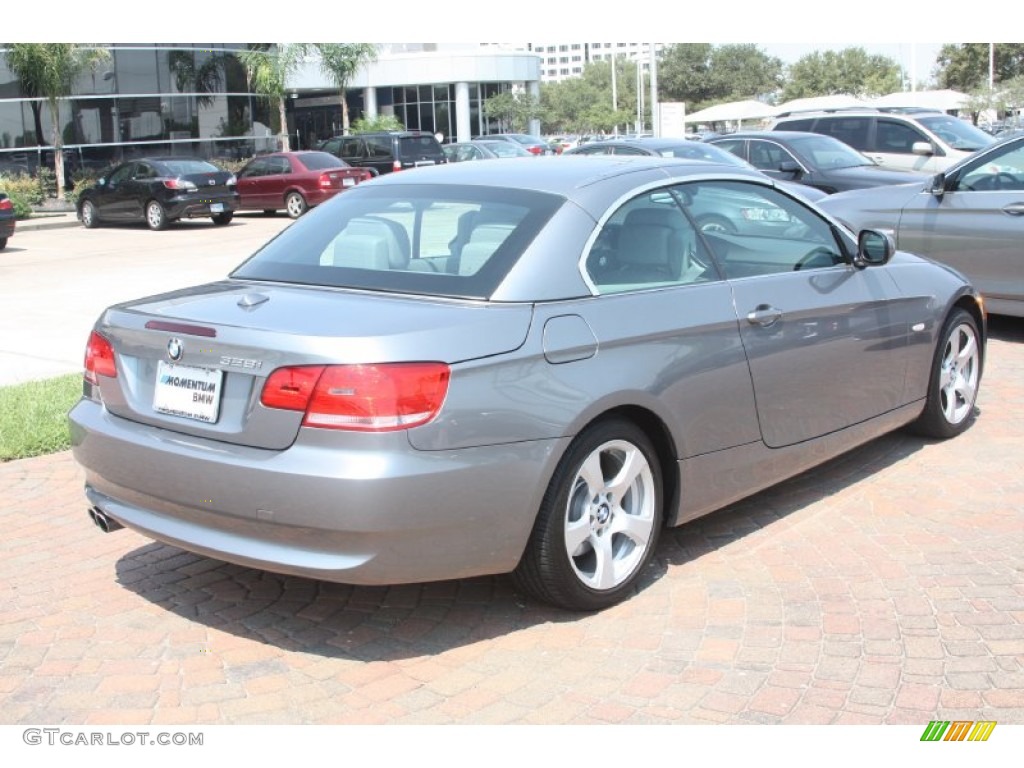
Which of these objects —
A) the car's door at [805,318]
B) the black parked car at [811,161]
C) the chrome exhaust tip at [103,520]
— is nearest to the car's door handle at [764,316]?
the car's door at [805,318]

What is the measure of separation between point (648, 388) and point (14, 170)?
33.3 meters

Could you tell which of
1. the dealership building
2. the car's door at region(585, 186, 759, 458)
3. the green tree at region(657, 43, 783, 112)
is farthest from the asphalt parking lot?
the green tree at region(657, 43, 783, 112)

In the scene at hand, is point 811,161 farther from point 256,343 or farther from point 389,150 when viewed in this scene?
point 389,150

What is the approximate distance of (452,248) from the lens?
457 cm

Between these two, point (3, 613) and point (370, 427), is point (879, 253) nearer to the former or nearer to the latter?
point (370, 427)

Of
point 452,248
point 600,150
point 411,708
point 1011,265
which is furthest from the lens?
point 600,150

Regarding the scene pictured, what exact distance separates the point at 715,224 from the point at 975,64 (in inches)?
2931

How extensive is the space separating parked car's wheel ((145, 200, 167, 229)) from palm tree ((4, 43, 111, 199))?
799 cm

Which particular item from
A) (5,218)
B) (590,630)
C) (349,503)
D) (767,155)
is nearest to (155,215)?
(5,218)

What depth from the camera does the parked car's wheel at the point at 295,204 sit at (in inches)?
1074

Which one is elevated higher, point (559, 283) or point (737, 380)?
point (559, 283)

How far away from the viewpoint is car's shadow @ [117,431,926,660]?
423 centimetres

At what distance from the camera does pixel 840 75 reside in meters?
74.8

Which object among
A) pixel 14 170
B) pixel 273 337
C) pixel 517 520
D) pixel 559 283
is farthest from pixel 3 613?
pixel 14 170
